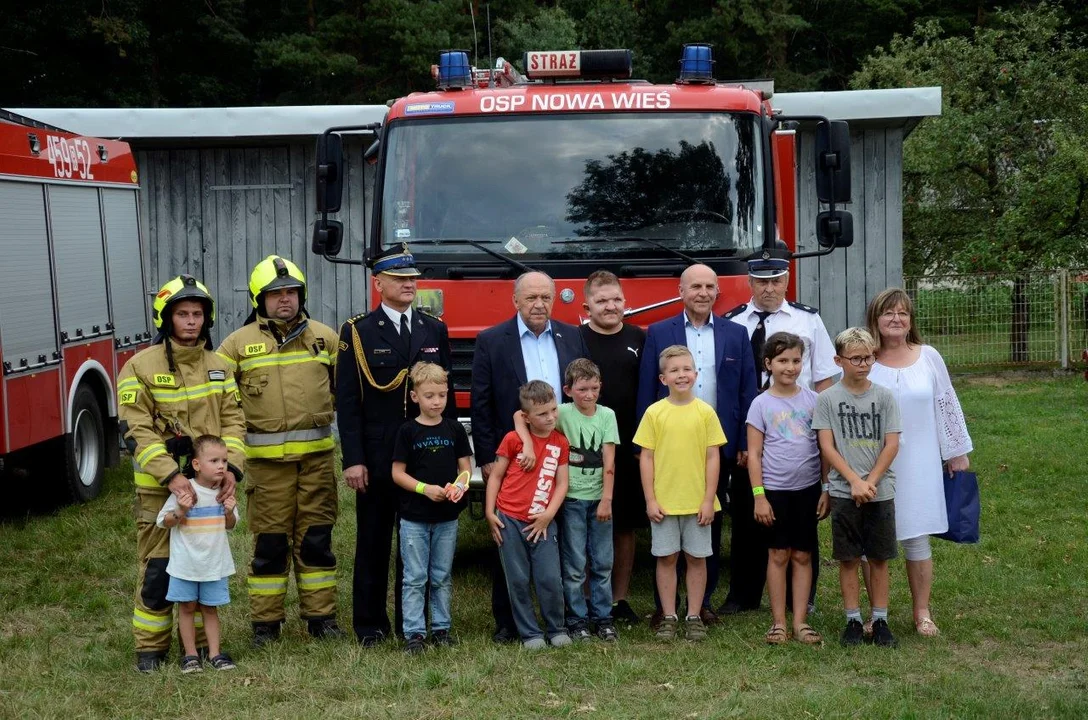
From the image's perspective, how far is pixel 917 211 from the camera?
74.9 ft

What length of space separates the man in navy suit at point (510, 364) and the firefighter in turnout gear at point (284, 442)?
0.76 meters

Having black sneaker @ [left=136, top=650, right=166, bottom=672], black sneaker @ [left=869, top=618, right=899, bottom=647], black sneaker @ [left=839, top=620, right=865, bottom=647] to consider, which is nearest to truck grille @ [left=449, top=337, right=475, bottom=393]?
black sneaker @ [left=136, top=650, right=166, bottom=672]

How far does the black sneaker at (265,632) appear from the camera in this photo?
6.42 m

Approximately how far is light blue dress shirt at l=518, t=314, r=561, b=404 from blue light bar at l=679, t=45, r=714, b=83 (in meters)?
2.28

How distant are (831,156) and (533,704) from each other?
3.94 m

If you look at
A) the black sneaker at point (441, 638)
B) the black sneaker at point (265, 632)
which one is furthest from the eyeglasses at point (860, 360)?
the black sneaker at point (265, 632)

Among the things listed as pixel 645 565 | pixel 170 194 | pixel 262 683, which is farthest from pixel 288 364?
pixel 170 194

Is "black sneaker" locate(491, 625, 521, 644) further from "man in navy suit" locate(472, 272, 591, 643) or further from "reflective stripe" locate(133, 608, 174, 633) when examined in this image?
"reflective stripe" locate(133, 608, 174, 633)

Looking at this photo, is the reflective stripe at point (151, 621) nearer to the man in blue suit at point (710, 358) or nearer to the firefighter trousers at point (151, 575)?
the firefighter trousers at point (151, 575)

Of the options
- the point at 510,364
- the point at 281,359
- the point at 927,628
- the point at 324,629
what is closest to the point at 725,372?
the point at 510,364

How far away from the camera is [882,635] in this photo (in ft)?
20.4

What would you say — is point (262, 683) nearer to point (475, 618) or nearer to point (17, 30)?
point (475, 618)

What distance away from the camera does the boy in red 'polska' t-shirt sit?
6.29 m

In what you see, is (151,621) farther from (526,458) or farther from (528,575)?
(526,458)
